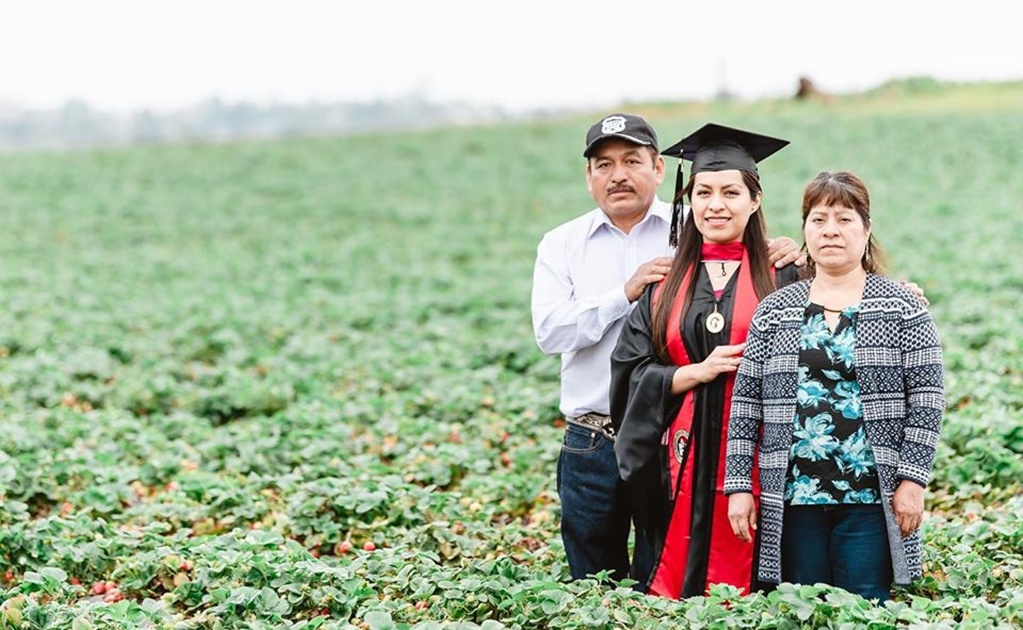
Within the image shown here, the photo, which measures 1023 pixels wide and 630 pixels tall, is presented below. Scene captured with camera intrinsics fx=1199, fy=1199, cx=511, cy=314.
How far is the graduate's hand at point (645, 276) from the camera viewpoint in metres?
4.43

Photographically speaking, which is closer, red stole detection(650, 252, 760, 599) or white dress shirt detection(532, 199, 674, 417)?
red stole detection(650, 252, 760, 599)

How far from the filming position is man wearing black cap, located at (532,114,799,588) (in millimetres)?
4684

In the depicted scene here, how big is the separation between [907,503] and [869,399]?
0.36 meters

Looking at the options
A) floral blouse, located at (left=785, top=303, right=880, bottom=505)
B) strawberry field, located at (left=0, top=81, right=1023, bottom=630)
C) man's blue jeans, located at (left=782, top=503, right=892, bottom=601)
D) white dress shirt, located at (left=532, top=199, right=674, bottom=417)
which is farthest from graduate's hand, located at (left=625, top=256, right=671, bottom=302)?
strawberry field, located at (left=0, top=81, right=1023, bottom=630)

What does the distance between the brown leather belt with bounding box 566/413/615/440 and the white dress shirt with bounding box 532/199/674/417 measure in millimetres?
22

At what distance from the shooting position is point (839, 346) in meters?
3.98

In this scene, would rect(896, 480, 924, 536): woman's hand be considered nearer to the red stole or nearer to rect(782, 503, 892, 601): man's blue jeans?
Result: rect(782, 503, 892, 601): man's blue jeans

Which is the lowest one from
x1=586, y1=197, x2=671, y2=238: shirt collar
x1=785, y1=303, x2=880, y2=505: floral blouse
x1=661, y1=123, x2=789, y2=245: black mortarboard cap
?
x1=785, y1=303, x2=880, y2=505: floral blouse

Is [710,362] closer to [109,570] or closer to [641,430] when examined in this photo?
[641,430]

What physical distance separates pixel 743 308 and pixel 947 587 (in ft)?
4.59

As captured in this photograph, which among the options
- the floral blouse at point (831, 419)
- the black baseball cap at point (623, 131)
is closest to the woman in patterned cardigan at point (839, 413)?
the floral blouse at point (831, 419)

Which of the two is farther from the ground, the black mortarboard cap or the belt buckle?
the black mortarboard cap

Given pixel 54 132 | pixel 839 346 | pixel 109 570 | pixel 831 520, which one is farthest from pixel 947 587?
pixel 54 132

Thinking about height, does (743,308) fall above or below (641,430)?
above
